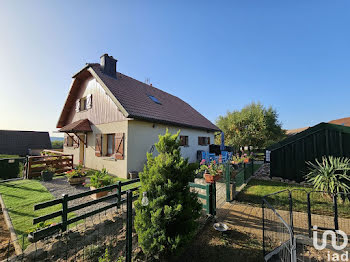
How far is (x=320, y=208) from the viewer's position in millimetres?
4867

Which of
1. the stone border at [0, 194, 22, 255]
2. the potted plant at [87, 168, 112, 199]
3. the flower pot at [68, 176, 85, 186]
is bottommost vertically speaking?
the stone border at [0, 194, 22, 255]

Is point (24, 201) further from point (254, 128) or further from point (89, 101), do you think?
point (254, 128)

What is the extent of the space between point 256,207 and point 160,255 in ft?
11.9

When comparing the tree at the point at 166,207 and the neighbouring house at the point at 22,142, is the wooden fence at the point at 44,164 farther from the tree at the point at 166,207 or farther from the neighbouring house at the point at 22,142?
the neighbouring house at the point at 22,142

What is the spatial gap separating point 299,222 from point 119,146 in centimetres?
795

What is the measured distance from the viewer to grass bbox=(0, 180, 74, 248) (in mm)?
3797

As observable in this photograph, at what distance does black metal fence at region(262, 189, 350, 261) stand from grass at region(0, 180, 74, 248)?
4997mm

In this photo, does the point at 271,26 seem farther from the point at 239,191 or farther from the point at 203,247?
the point at 203,247

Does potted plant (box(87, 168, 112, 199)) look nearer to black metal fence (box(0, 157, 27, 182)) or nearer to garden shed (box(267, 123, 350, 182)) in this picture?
black metal fence (box(0, 157, 27, 182))

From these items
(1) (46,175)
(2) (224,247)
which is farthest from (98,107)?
(2) (224,247)

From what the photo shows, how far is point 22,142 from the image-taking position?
22.9m

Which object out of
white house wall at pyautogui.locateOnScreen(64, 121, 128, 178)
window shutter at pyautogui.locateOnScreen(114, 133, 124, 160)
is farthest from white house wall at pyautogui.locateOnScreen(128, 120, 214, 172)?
window shutter at pyautogui.locateOnScreen(114, 133, 124, 160)

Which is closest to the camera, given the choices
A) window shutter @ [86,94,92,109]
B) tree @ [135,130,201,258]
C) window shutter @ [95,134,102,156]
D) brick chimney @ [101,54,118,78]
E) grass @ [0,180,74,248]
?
tree @ [135,130,201,258]

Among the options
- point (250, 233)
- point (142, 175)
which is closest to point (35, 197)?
point (142, 175)
